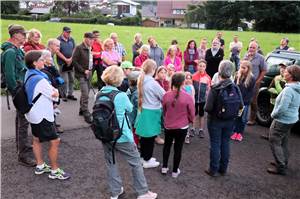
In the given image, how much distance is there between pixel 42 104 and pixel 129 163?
1.55 metres

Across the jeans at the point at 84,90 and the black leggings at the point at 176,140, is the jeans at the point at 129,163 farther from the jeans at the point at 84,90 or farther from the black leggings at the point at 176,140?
the jeans at the point at 84,90

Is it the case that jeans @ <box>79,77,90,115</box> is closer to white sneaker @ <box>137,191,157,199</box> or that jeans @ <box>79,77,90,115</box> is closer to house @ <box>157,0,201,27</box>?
white sneaker @ <box>137,191,157,199</box>

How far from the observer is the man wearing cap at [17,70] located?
5.42 metres

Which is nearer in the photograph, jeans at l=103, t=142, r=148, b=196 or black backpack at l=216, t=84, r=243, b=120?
jeans at l=103, t=142, r=148, b=196

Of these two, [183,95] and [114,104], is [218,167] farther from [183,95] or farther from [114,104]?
[114,104]

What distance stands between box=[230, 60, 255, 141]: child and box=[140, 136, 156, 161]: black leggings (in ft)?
7.88

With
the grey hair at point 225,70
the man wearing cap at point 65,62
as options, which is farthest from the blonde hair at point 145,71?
the man wearing cap at point 65,62

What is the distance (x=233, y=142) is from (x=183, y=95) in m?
2.65

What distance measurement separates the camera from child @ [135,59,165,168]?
214 inches

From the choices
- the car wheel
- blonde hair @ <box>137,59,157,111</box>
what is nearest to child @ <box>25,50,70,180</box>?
blonde hair @ <box>137,59,157,111</box>

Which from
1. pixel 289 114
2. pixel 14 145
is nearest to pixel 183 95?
pixel 289 114

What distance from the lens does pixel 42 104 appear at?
4.96 meters

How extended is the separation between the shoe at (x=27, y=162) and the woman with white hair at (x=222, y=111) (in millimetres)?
2967

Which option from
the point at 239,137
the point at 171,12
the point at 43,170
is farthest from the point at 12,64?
the point at 171,12
